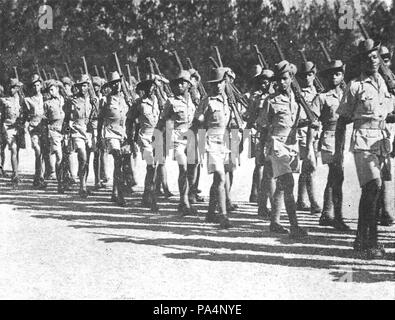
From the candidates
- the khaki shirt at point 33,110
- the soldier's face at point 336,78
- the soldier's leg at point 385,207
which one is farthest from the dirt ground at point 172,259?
the khaki shirt at point 33,110

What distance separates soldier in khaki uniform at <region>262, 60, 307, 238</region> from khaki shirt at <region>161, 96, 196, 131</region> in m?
2.39

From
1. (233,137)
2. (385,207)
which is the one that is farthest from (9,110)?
(385,207)

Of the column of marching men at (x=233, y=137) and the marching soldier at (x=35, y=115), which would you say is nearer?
the column of marching men at (x=233, y=137)

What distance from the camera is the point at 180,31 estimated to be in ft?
135

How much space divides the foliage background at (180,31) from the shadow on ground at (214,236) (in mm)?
27709

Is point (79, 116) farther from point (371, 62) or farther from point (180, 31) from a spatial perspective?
point (180, 31)

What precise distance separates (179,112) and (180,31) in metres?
30.6

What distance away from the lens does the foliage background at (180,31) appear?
39469 mm

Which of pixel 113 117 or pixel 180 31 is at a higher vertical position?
pixel 180 31

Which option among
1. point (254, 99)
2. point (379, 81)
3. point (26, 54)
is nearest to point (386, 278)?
point (379, 81)

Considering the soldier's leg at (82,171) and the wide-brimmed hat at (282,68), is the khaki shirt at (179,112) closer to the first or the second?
the wide-brimmed hat at (282,68)

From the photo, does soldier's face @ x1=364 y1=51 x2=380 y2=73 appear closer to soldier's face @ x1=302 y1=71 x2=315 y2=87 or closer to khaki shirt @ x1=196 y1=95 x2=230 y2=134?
khaki shirt @ x1=196 y1=95 x2=230 y2=134

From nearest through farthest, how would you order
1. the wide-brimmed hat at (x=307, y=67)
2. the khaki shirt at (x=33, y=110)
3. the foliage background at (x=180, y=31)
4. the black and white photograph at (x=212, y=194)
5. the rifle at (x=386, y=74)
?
the black and white photograph at (x=212, y=194)
the rifle at (x=386, y=74)
the wide-brimmed hat at (x=307, y=67)
the khaki shirt at (x=33, y=110)
the foliage background at (x=180, y=31)
